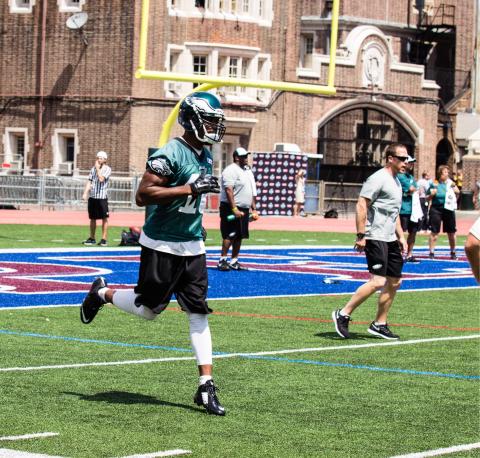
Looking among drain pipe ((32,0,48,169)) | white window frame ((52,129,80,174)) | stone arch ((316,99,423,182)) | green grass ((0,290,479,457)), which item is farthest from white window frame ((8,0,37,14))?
green grass ((0,290,479,457))

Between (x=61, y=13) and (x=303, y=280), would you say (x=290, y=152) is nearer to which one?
(x=61, y=13)

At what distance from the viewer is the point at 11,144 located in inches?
2096

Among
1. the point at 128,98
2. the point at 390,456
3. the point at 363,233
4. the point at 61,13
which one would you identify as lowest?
the point at 390,456

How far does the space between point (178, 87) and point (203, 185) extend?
4300cm

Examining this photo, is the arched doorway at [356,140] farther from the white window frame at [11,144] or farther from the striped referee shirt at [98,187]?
the striped referee shirt at [98,187]

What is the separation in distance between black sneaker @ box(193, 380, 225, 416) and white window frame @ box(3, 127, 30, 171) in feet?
146

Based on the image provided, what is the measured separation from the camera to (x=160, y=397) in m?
9.20

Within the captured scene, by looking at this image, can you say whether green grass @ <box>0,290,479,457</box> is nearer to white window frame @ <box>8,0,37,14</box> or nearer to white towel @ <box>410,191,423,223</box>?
white towel @ <box>410,191,423,223</box>

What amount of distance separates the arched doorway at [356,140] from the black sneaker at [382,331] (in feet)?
143

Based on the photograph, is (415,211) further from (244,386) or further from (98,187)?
(244,386)

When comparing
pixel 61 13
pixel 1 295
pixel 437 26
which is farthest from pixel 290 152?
pixel 1 295

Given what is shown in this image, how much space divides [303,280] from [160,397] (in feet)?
36.0

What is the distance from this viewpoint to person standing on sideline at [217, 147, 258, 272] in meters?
21.1

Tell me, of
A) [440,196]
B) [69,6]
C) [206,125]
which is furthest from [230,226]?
[69,6]
